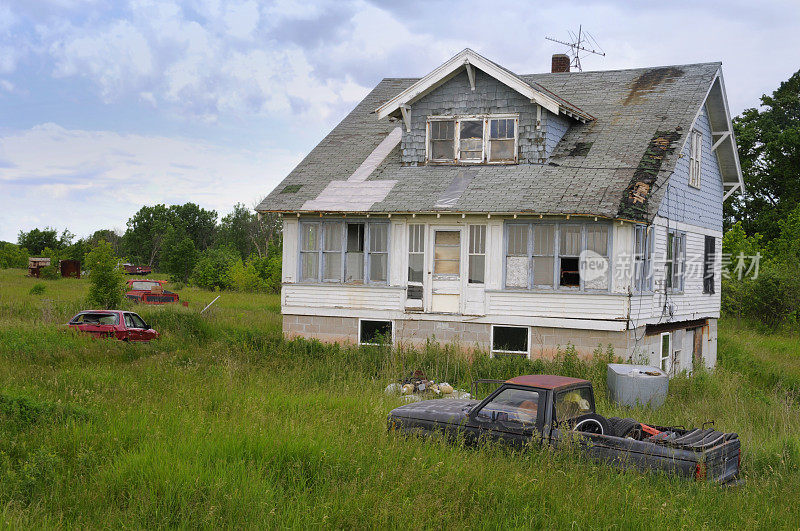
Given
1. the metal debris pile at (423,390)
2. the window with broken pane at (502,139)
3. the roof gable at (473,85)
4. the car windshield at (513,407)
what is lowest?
the metal debris pile at (423,390)

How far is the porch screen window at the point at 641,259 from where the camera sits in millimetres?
16798

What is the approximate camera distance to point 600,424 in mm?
8602

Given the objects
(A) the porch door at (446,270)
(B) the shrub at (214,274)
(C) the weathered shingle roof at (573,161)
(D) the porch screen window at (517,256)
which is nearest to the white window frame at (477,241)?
(A) the porch door at (446,270)

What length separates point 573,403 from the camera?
8773mm

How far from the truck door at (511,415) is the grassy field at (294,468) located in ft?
0.84

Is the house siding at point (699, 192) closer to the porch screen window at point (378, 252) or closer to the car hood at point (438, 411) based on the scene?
the porch screen window at point (378, 252)

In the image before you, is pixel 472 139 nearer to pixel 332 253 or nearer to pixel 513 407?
pixel 332 253

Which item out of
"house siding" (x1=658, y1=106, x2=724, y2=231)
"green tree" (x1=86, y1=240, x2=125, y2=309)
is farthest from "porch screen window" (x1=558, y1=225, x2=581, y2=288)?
"green tree" (x1=86, y1=240, x2=125, y2=309)

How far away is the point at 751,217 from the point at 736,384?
106 ft

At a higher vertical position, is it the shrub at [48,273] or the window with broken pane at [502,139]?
the window with broken pane at [502,139]

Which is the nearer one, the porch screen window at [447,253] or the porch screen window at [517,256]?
the porch screen window at [517,256]

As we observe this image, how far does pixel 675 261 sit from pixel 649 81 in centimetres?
549

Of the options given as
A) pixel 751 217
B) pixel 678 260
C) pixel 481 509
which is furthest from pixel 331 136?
pixel 751 217

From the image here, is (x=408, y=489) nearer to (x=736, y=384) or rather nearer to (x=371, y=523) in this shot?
(x=371, y=523)
